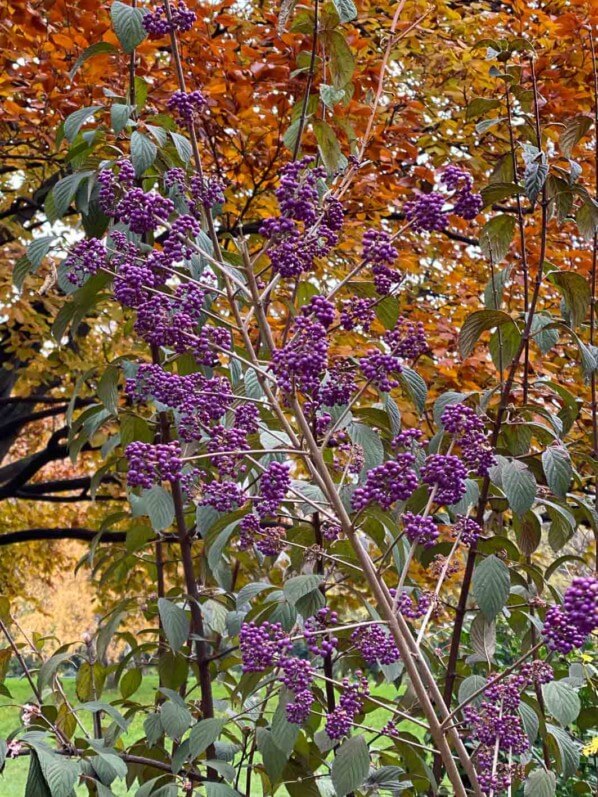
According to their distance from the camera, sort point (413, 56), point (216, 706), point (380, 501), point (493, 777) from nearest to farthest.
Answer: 1. point (380, 501)
2. point (493, 777)
3. point (216, 706)
4. point (413, 56)

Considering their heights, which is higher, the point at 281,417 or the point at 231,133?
the point at 231,133

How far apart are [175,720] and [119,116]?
1279mm

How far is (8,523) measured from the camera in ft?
30.5

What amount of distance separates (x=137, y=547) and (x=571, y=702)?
1.06 m

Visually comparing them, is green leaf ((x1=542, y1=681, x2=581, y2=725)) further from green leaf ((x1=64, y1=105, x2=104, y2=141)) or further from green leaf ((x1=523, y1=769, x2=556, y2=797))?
green leaf ((x1=64, y1=105, x2=104, y2=141))

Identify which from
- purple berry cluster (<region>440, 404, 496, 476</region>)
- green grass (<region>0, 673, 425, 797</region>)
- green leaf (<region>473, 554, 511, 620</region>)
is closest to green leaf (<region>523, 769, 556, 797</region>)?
green leaf (<region>473, 554, 511, 620</region>)

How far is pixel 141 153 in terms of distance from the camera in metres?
1.96

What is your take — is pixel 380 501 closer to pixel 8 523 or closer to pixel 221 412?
pixel 221 412

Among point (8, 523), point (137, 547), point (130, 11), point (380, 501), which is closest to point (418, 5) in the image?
point (130, 11)

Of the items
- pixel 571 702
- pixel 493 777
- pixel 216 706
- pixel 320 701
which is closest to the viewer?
pixel 493 777

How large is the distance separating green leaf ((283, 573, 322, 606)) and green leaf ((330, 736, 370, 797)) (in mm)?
275

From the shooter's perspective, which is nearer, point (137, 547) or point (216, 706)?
point (137, 547)

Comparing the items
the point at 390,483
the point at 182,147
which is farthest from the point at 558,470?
the point at 182,147

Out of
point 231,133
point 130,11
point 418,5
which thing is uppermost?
point 418,5
